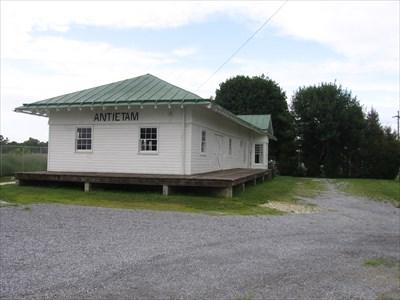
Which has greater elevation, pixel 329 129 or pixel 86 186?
pixel 329 129

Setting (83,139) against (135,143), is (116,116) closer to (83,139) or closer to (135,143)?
(135,143)

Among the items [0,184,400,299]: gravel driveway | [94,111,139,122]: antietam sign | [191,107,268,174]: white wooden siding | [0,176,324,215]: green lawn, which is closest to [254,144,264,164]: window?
[191,107,268,174]: white wooden siding

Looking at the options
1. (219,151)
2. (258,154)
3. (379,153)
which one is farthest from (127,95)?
(379,153)

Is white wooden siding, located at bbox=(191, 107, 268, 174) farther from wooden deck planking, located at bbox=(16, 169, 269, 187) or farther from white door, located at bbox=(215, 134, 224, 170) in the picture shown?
wooden deck planking, located at bbox=(16, 169, 269, 187)

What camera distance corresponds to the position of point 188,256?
6680 mm

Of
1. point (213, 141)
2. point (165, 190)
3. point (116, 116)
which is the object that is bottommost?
point (165, 190)

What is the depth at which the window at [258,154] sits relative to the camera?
105 ft

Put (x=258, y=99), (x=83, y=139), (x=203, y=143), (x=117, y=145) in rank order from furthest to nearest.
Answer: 1. (x=258, y=99)
2. (x=203, y=143)
3. (x=83, y=139)
4. (x=117, y=145)

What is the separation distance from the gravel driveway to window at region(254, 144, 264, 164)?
2103 cm

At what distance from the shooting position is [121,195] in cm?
1411

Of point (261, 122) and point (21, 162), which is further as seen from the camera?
point (261, 122)

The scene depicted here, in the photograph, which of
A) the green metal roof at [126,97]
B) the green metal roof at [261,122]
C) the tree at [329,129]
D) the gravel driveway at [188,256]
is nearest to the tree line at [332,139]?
the tree at [329,129]

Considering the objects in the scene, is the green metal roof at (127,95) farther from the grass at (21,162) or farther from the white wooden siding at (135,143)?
the grass at (21,162)

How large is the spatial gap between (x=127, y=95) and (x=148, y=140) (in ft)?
5.90
